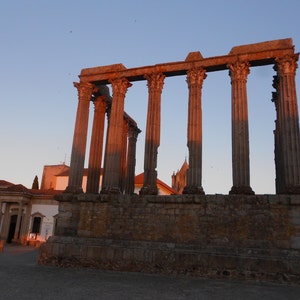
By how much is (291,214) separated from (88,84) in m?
12.1

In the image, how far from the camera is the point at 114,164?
52.7ft

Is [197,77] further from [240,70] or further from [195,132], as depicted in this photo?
[195,132]

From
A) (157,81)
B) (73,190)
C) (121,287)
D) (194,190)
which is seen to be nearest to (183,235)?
(194,190)

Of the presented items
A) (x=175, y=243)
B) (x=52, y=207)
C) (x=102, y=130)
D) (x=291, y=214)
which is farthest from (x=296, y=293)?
(x=52, y=207)

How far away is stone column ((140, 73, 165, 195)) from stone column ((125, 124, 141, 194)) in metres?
5.88

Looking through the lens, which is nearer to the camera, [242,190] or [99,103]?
[242,190]

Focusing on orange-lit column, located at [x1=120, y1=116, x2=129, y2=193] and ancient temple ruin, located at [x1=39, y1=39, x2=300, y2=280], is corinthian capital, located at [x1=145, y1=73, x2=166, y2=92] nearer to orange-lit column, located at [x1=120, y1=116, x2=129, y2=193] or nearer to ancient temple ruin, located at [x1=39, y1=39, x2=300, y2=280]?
ancient temple ruin, located at [x1=39, y1=39, x2=300, y2=280]

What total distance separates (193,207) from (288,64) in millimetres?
7555

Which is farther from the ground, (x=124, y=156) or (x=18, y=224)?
(x=124, y=156)

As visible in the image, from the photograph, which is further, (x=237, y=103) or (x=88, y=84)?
(x=88, y=84)

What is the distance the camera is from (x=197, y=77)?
1549cm

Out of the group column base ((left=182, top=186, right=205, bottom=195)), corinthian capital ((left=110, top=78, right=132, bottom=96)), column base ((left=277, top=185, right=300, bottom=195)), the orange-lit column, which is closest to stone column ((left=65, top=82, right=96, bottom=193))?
corinthian capital ((left=110, top=78, right=132, bottom=96))

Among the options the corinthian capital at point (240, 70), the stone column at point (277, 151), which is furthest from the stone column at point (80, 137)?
the stone column at point (277, 151)

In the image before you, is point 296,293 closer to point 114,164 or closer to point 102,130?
point 114,164
